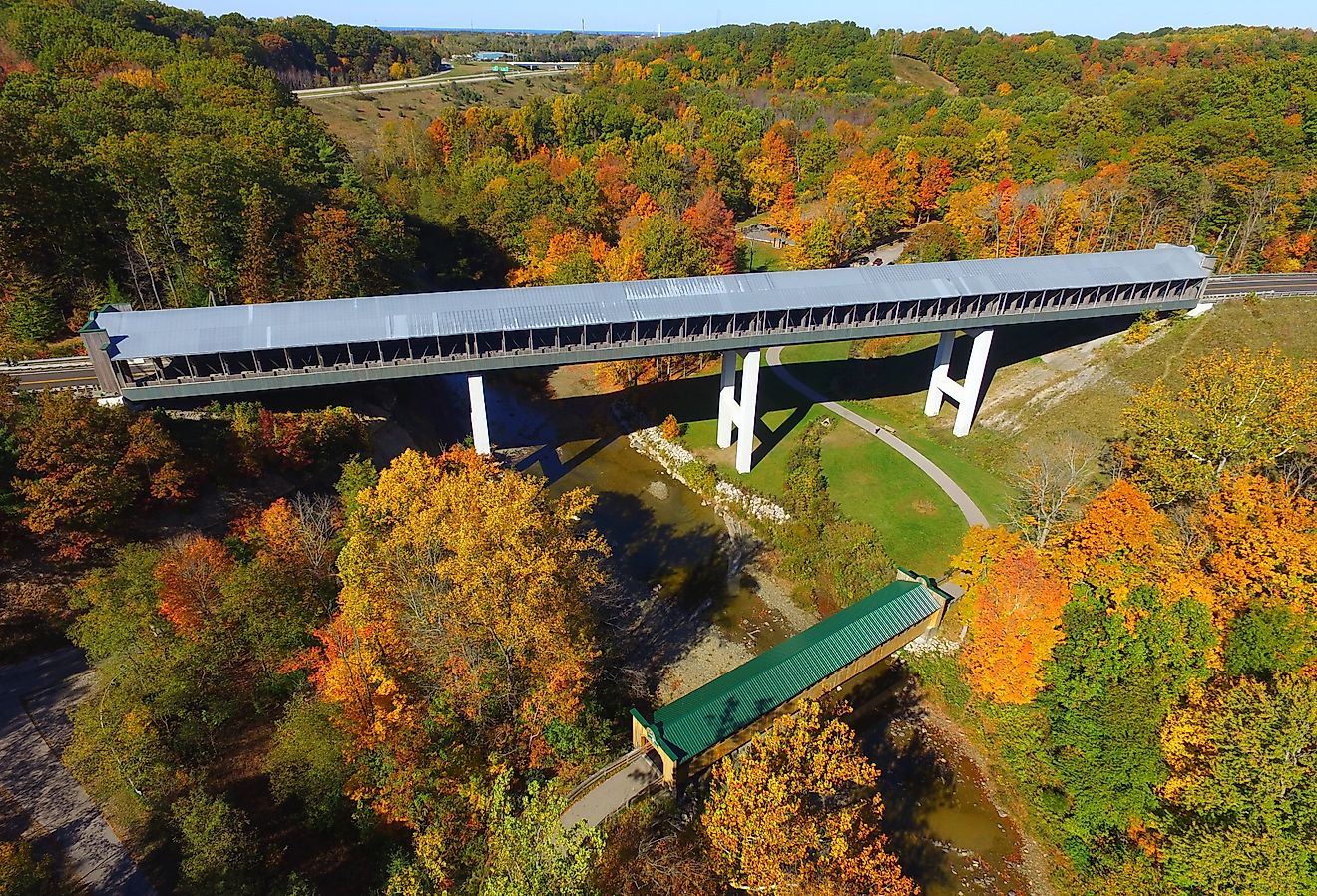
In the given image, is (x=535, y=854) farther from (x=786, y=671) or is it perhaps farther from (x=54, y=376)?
(x=54, y=376)

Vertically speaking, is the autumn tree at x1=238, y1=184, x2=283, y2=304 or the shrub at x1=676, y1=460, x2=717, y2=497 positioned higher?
the autumn tree at x1=238, y1=184, x2=283, y2=304

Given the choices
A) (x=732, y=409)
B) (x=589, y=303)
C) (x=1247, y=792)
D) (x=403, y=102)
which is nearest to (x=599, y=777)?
(x=1247, y=792)

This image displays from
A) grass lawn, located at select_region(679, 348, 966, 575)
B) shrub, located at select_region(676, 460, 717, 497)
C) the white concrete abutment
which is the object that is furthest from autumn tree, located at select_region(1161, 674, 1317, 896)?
shrub, located at select_region(676, 460, 717, 497)

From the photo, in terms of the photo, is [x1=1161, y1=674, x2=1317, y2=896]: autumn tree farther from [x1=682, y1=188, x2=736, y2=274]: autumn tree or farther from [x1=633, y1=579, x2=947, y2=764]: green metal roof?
[x1=682, y1=188, x2=736, y2=274]: autumn tree

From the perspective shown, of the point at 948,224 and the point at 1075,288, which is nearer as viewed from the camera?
the point at 1075,288

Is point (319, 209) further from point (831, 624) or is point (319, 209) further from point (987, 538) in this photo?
point (987, 538)

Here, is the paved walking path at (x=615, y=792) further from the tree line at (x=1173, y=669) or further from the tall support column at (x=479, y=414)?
the tall support column at (x=479, y=414)

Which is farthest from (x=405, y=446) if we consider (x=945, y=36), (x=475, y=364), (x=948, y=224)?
(x=945, y=36)
